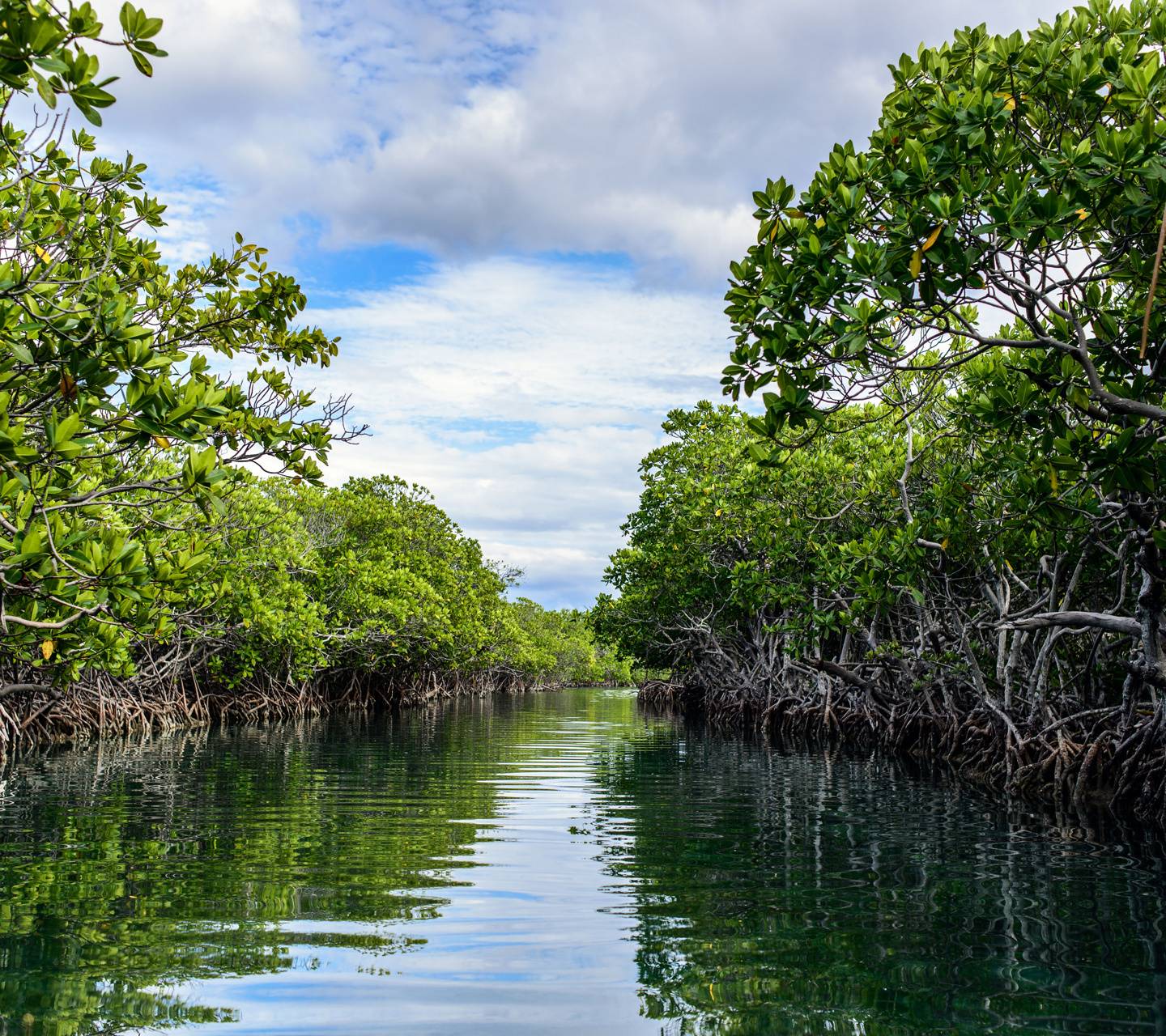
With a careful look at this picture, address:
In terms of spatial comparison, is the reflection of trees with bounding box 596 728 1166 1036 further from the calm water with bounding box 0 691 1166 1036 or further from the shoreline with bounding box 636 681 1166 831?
the shoreline with bounding box 636 681 1166 831

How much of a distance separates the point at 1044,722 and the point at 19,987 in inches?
380

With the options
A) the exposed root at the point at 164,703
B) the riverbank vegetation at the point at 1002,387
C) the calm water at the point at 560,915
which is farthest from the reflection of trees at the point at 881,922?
the exposed root at the point at 164,703

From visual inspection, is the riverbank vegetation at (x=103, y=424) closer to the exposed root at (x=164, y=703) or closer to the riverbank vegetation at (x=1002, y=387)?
the exposed root at (x=164, y=703)

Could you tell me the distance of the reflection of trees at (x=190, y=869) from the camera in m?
3.40

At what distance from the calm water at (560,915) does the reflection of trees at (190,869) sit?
0.08ft

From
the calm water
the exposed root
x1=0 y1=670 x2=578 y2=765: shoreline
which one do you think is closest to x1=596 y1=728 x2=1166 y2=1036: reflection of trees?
the calm water

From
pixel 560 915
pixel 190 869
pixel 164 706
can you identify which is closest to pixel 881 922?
pixel 560 915

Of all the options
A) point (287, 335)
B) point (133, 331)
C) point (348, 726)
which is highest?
point (287, 335)

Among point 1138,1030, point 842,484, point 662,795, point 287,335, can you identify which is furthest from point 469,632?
point 1138,1030

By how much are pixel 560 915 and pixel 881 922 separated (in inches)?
61.7

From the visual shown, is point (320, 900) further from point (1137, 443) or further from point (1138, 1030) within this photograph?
point (1137, 443)

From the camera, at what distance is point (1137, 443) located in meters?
5.32

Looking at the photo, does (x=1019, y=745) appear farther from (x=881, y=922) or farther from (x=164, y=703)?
(x=164, y=703)

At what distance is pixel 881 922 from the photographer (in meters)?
4.32
